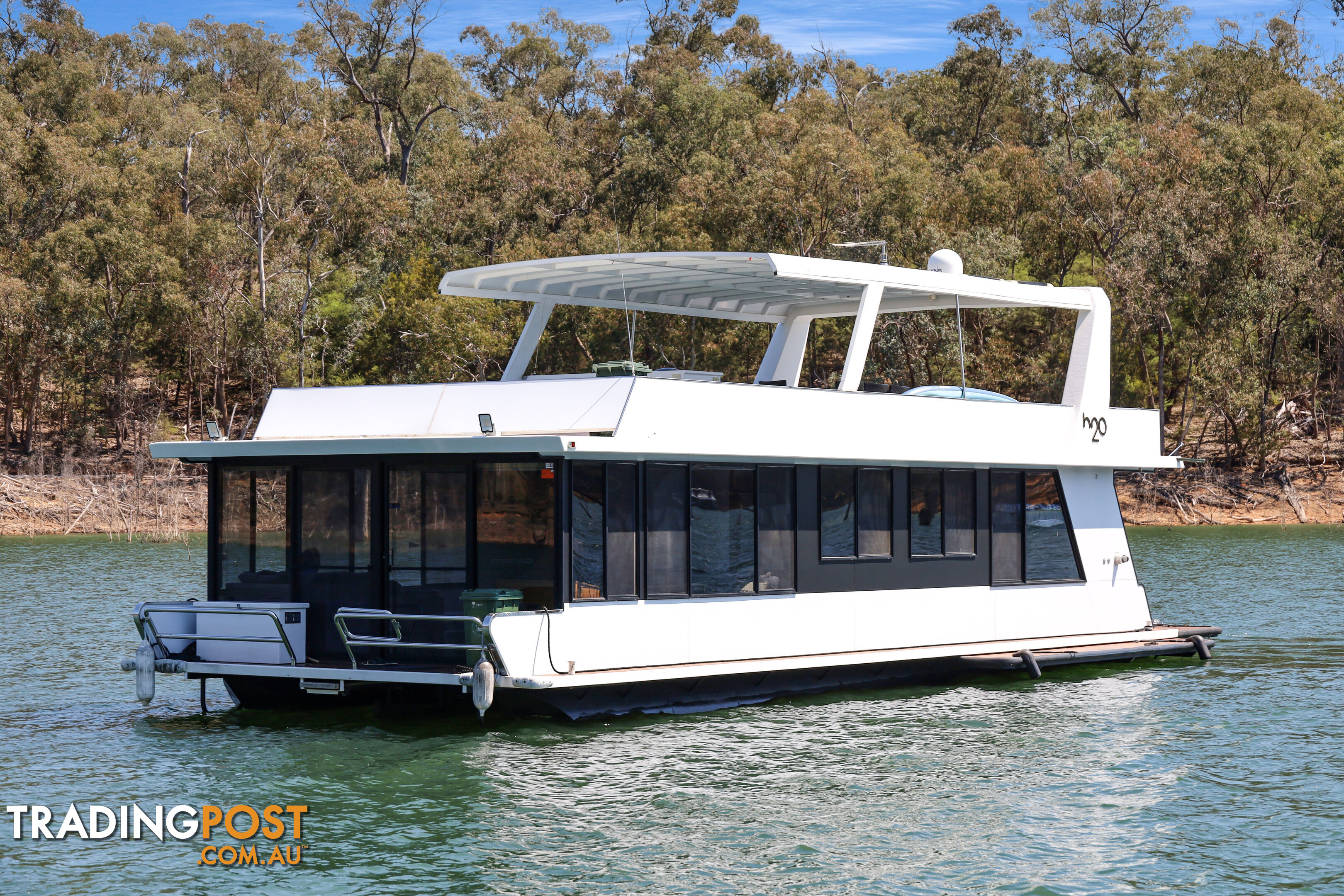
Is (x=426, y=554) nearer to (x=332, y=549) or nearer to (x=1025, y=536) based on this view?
(x=332, y=549)

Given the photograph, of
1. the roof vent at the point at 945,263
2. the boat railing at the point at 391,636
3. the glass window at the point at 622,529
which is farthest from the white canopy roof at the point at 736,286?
the boat railing at the point at 391,636

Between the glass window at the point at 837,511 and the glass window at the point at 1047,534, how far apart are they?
107 inches

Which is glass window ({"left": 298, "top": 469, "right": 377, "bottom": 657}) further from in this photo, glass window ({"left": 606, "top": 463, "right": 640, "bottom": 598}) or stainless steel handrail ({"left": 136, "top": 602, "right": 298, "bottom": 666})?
glass window ({"left": 606, "top": 463, "right": 640, "bottom": 598})

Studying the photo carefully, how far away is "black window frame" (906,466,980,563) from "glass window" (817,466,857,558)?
778 millimetres

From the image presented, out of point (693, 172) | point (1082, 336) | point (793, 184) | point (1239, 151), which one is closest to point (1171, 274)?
point (1239, 151)

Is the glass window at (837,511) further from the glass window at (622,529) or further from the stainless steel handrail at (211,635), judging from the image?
the stainless steel handrail at (211,635)

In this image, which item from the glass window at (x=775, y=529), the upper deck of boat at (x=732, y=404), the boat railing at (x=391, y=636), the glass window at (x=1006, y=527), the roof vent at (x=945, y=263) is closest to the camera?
the boat railing at (x=391, y=636)

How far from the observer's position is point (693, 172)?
5500cm

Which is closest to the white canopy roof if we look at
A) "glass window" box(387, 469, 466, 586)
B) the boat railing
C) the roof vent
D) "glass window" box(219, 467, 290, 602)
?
the roof vent

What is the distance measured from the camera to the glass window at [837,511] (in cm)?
1442

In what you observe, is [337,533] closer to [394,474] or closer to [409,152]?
[394,474]

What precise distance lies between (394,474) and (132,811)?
3816 millimetres

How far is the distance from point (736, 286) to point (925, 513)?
3.34 metres

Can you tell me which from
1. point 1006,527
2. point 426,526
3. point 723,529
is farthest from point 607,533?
point 1006,527
